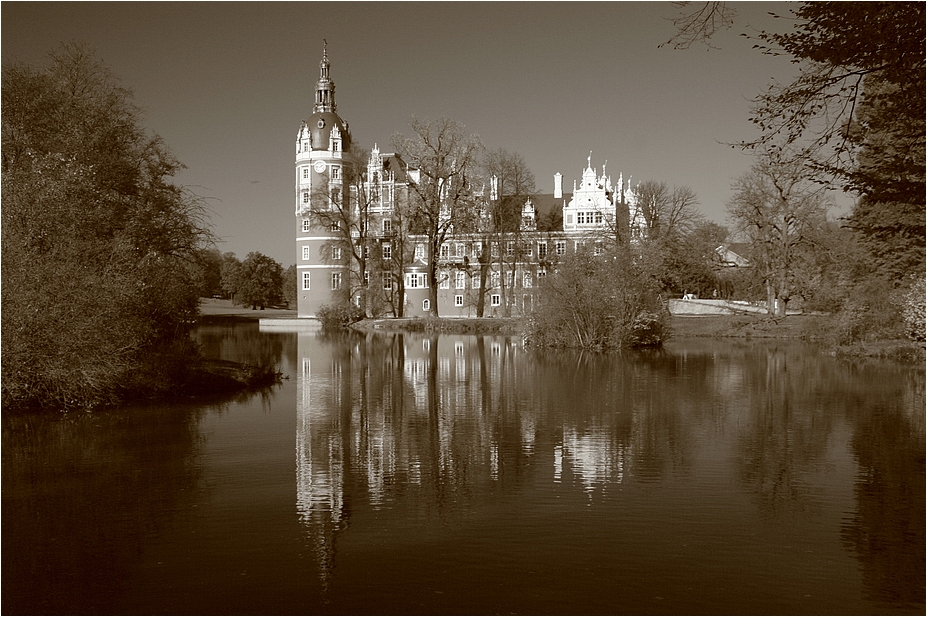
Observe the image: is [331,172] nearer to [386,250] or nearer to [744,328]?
[386,250]

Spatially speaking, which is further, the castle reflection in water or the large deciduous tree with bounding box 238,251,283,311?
the large deciduous tree with bounding box 238,251,283,311

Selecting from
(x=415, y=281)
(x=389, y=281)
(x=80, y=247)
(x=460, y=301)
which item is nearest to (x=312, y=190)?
(x=389, y=281)

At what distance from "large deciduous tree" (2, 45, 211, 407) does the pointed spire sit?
145ft

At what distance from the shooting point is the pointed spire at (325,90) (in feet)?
215

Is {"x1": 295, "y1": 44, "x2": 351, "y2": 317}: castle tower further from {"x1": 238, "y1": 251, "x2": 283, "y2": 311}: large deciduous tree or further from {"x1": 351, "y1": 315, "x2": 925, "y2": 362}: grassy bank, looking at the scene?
{"x1": 238, "y1": 251, "x2": 283, "y2": 311}: large deciduous tree

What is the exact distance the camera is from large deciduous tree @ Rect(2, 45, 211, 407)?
48.5ft

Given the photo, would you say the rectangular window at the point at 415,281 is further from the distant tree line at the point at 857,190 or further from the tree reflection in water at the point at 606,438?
the tree reflection in water at the point at 606,438

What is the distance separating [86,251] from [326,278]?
45.6 meters

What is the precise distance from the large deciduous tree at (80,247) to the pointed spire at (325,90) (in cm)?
4415

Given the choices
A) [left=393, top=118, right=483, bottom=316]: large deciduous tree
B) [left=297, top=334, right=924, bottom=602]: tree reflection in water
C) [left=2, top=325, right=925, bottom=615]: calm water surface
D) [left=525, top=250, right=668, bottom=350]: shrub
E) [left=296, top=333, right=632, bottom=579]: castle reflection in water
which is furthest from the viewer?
[left=393, top=118, right=483, bottom=316]: large deciduous tree

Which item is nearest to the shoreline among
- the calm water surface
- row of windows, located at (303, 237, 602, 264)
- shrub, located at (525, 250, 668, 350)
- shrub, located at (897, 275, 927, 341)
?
shrub, located at (897, 275, 927, 341)

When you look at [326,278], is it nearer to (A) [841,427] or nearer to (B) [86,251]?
(B) [86,251]

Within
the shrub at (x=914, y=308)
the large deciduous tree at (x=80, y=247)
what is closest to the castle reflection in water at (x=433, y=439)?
the large deciduous tree at (x=80, y=247)

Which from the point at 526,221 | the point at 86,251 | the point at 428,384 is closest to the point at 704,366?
the point at 428,384
